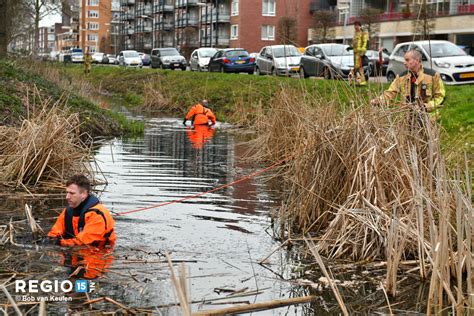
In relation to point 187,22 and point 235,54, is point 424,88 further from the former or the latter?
point 187,22

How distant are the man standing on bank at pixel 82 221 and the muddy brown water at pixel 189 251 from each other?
20 centimetres

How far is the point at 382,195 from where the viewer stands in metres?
A: 8.56

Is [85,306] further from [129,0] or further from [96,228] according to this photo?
[129,0]

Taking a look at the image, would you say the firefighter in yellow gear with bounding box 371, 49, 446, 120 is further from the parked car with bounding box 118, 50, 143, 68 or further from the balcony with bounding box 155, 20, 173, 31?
the balcony with bounding box 155, 20, 173, 31

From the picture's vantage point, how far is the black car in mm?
52594

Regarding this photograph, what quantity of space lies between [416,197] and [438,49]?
19.9 m

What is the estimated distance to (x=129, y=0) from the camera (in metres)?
129

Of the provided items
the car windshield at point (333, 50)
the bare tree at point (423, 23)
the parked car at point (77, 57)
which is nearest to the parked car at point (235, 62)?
the bare tree at point (423, 23)

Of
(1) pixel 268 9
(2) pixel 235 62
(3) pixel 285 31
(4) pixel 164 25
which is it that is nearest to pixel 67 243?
(3) pixel 285 31

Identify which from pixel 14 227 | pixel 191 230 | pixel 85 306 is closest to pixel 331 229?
pixel 191 230

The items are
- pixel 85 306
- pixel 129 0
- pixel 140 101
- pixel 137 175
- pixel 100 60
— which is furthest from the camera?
pixel 129 0

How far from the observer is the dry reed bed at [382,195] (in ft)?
23.2

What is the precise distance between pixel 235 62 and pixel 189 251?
3209cm

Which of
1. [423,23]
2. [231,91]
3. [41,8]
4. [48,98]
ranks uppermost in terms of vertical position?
[41,8]
